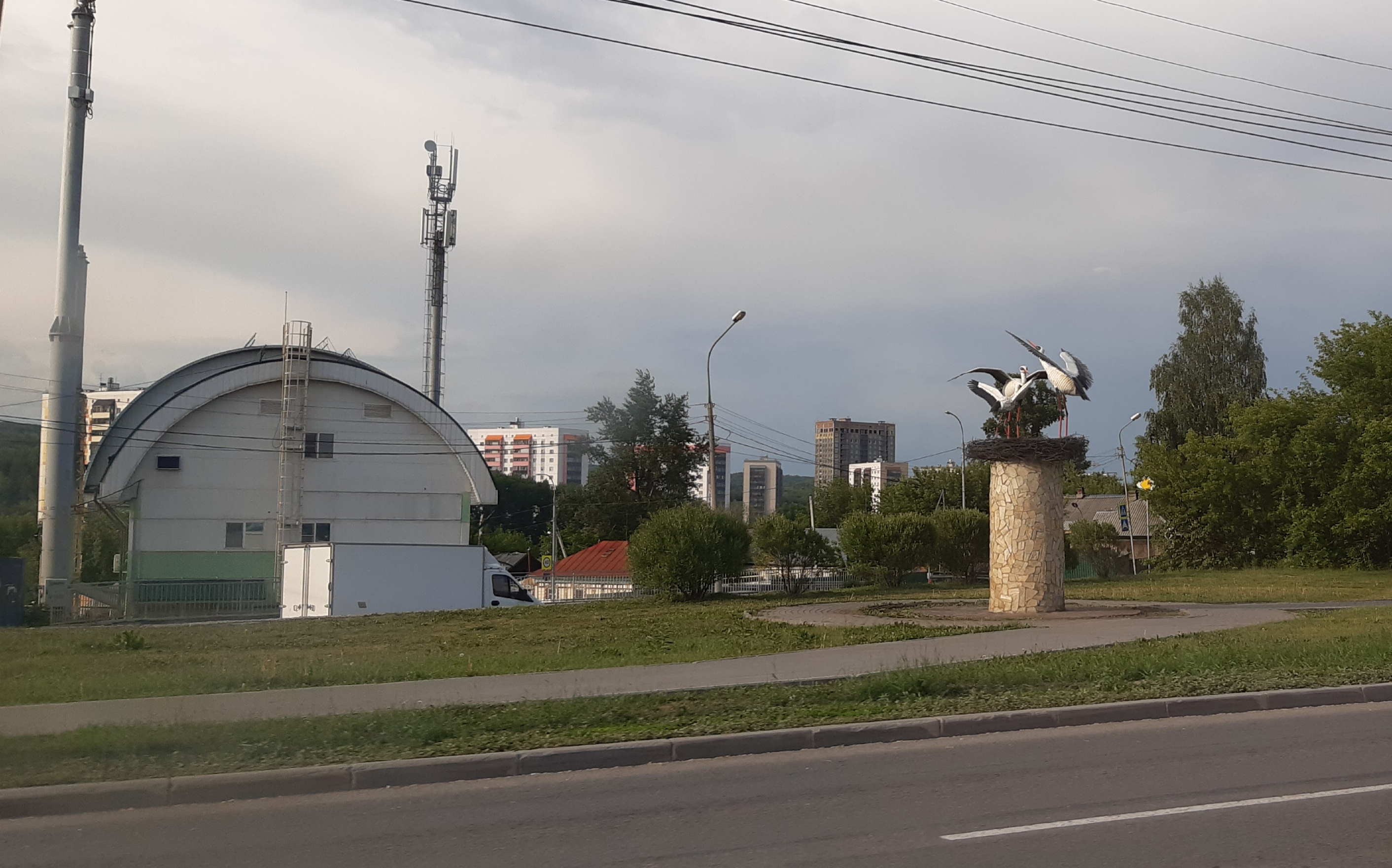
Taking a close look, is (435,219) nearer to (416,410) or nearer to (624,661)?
(416,410)

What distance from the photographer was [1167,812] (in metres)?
6.75

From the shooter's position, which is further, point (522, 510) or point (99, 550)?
point (522, 510)

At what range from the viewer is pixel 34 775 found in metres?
7.56

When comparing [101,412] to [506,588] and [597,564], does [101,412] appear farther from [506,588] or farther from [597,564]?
[506,588]

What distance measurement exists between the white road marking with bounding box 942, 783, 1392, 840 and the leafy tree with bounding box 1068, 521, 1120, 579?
1500 inches

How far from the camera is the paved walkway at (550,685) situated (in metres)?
10.1

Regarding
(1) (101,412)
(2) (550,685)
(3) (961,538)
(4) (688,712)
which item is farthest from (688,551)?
(1) (101,412)

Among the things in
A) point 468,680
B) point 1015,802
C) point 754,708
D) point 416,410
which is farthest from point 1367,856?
point 416,410

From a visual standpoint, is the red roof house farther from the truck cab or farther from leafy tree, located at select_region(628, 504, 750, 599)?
leafy tree, located at select_region(628, 504, 750, 599)

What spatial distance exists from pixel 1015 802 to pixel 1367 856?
1952mm

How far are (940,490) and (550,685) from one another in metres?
59.4

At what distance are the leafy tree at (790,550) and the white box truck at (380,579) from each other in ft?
27.3

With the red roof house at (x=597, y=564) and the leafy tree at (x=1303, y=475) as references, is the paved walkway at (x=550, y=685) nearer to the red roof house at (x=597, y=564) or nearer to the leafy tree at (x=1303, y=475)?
the leafy tree at (x=1303, y=475)

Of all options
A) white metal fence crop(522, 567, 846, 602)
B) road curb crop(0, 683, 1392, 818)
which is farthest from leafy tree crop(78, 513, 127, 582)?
road curb crop(0, 683, 1392, 818)
